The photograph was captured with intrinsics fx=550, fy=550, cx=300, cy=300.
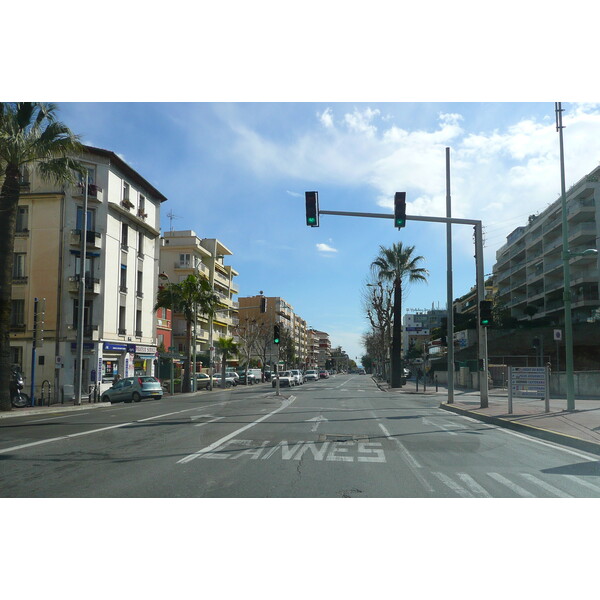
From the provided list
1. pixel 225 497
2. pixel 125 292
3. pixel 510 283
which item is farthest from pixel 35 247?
pixel 510 283

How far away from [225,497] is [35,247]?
34414 millimetres

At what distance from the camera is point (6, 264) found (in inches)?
883

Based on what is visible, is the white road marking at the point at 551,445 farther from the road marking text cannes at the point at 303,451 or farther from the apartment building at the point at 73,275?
the apartment building at the point at 73,275

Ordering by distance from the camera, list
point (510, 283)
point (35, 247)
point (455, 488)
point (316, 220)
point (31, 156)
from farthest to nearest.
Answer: point (510, 283), point (35, 247), point (31, 156), point (316, 220), point (455, 488)

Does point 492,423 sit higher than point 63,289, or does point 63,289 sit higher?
point 63,289

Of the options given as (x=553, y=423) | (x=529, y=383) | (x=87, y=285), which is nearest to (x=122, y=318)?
(x=87, y=285)

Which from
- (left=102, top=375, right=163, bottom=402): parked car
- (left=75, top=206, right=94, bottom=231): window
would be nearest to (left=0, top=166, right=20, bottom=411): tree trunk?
(left=102, top=375, right=163, bottom=402): parked car

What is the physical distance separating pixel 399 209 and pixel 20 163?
1587 cm

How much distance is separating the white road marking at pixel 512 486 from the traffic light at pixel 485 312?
11.7 meters

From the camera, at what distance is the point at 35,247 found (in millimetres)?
36344

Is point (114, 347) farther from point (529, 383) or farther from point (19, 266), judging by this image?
point (529, 383)

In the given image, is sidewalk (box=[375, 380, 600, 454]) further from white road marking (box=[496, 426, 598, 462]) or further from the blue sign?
the blue sign

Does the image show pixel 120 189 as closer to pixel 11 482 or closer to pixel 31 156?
pixel 31 156

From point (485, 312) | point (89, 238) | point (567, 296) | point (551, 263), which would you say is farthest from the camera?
point (551, 263)
